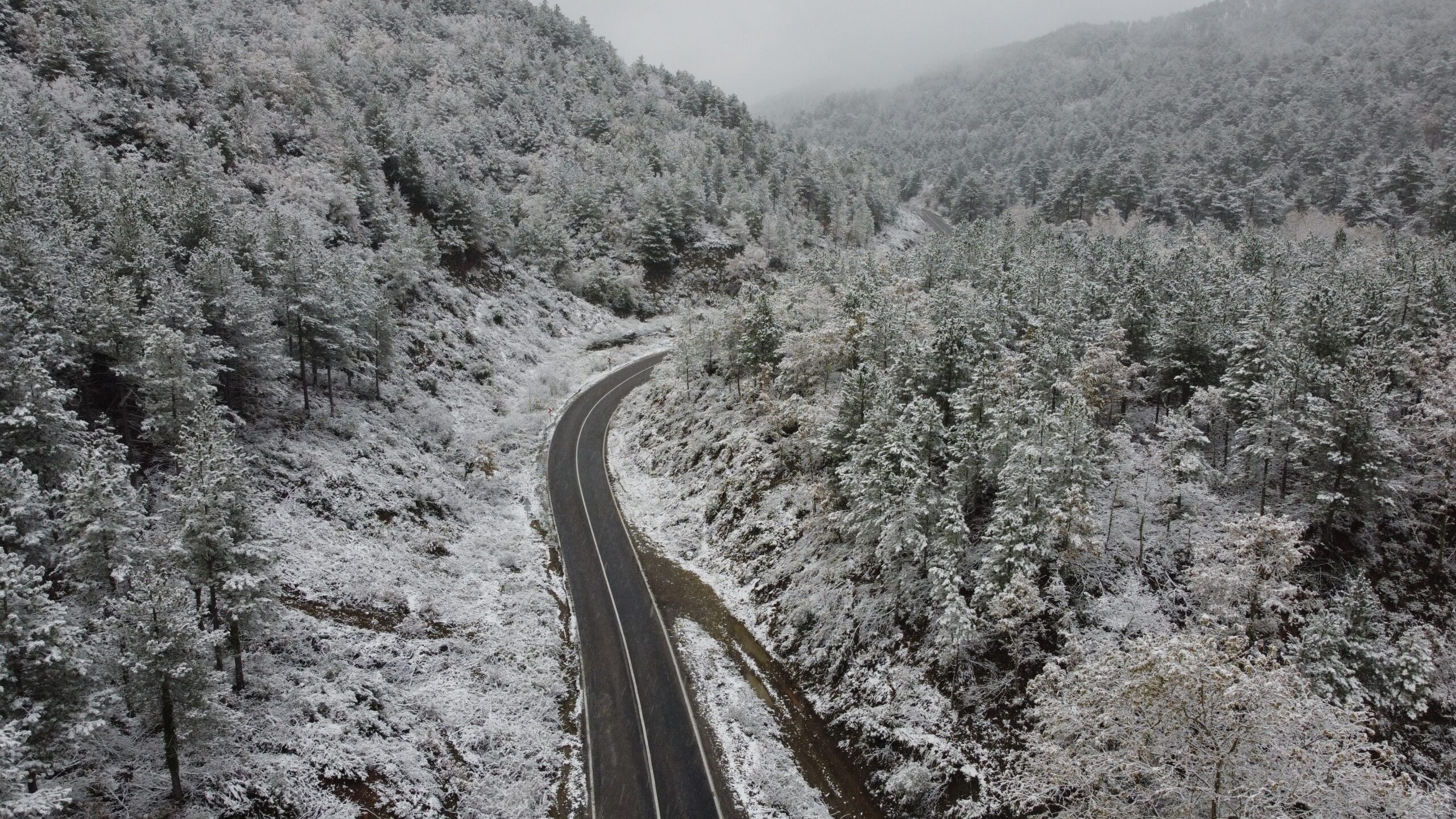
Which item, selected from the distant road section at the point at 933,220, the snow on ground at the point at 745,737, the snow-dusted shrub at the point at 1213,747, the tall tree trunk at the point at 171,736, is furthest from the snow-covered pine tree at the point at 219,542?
the distant road section at the point at 933,220

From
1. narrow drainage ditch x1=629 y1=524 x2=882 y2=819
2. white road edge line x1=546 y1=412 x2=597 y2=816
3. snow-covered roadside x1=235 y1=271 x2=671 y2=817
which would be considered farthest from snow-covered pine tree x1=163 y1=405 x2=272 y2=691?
narrow drainage ditch x1=629 y1=524 x2=882 y2=819

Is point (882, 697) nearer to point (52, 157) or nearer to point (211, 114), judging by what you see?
point (52, 157)

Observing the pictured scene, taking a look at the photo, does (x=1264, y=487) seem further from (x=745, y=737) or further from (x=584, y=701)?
(x=584, y=701)

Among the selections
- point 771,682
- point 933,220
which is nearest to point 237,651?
point 771,682

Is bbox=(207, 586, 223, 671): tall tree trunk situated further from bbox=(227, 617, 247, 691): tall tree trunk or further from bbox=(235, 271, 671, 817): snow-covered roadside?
bbox=(235, 271, 671, 817): snow-covered roadside

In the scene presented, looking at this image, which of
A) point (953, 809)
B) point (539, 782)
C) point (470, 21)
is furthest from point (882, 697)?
point (470, 21)

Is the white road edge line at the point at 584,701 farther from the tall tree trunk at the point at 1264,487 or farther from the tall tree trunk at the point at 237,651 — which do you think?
the tall tree trunk at the point at 1264,487

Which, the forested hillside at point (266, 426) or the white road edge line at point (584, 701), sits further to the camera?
the white road edge line at point (584, 701)
